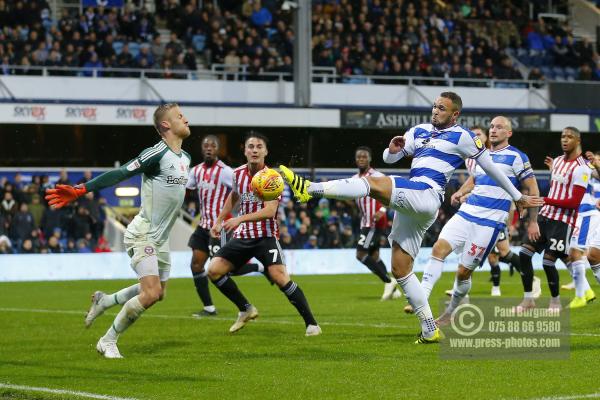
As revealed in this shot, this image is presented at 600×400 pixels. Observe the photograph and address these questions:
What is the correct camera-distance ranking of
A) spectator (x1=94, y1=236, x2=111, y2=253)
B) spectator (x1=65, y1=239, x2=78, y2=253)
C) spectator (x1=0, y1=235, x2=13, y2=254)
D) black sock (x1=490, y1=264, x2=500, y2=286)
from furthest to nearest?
spectator (x1=94, y1=236, x2=111, y2=253) < spectator (x1=65, y1=239, x2=78, y2=253) < spectator (x1=0, y1=235, x2=13, y2=254) < black sock (x1=490, y1=264, x2=500, y2=286)

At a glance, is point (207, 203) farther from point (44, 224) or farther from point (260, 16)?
point (260, 16)

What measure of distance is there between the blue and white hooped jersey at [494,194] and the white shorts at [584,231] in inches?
99.5

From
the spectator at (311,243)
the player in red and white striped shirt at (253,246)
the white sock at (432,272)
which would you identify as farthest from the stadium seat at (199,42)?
the white sock at (432,272)

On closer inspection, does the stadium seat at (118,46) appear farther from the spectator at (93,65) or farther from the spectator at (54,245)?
the spectator at (54,245)

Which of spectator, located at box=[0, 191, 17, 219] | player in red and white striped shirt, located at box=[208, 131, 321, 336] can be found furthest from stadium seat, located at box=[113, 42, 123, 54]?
player in red and white striped shirt, located at box=[208, 131, 321, 336]

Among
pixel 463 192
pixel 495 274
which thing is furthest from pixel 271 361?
pixel 495 274

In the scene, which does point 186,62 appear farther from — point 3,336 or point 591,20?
point 3,336

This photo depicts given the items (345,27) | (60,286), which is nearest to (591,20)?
(345,27)

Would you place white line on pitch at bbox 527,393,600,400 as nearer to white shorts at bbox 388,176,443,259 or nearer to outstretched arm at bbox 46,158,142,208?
white shorts at bbox 388,176,443,259

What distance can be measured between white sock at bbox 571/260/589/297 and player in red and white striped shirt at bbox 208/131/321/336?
4763mm

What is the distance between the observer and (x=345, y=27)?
3650cm

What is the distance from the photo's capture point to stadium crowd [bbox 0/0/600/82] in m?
31.5

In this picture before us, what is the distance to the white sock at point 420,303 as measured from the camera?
1087cm

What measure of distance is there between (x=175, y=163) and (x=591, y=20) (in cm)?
3527
